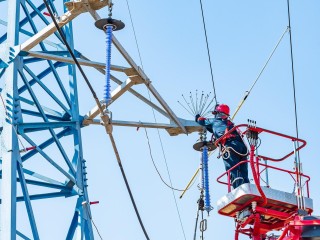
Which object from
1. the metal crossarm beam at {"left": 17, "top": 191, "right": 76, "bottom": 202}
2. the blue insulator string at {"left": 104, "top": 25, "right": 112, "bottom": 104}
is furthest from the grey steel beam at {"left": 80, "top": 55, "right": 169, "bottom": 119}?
the blue insulator string at {"left": 104, "top": 25, "right": 112, "bottom": 104}

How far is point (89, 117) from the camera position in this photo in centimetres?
2397

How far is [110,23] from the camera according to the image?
20297 mm

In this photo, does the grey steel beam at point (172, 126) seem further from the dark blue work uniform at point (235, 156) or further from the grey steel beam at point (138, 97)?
the dark blue work uniform at point (235, 156)

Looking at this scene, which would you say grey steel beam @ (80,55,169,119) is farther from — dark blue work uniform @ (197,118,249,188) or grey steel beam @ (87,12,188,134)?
dark blue work uniform @ (197,118,249,188)

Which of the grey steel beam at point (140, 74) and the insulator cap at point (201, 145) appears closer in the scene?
the grey steel beam at point (140, 74)

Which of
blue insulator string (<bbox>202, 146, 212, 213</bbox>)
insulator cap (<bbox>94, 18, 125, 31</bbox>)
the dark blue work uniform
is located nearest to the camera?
the dark blue work uniform

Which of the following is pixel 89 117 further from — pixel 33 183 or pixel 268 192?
pixel 268 192

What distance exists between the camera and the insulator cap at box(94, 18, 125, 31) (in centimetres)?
2030

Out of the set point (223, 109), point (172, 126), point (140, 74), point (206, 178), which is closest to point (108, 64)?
point (223, 109)

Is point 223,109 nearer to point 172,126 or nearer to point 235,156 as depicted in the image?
point 235,156

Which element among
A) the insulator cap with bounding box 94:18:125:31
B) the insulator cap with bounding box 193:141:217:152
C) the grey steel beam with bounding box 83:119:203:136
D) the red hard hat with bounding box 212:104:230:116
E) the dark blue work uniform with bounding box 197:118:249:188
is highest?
the grey steel beam with bounding box 83:119:203:136

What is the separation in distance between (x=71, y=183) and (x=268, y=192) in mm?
6082

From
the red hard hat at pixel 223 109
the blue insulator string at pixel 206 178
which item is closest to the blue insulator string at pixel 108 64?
the red hard hat at pixel 223 109

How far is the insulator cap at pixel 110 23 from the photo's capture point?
2030 cm
